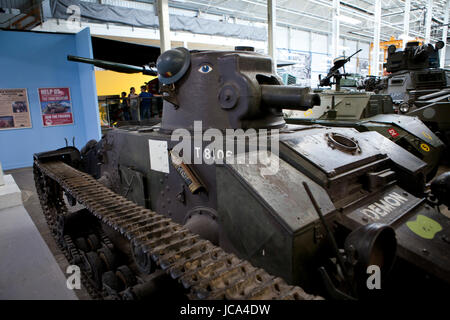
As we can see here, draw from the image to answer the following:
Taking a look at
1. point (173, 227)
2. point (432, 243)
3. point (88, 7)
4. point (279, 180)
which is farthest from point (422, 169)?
point (88, 7)

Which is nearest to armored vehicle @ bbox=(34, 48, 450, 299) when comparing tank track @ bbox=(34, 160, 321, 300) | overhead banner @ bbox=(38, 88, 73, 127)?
tank track @ bbox=(34, 160, 321, 300)

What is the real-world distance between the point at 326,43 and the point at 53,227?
24743mm

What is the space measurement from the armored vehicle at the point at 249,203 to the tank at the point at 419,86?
4.16 meters

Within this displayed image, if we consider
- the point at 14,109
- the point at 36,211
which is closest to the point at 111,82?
the point at 14,109

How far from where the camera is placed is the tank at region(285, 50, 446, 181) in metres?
5.63

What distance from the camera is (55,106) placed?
8.77m

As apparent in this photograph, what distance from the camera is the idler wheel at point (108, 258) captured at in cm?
324

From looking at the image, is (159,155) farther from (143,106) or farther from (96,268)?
(143,106)

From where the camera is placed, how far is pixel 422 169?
3.32 m

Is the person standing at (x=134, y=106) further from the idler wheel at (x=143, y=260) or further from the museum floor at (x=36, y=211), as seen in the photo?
the idler wheel at (x=143, y=260)

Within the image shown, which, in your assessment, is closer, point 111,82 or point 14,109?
point 14,109

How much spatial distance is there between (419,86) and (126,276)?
855 centimetres

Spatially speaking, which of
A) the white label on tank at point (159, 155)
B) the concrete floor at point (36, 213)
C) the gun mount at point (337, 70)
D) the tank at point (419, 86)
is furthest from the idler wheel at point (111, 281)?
the tank at point (419, 86)

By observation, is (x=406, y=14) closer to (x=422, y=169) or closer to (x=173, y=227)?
(x=422, y=169)
